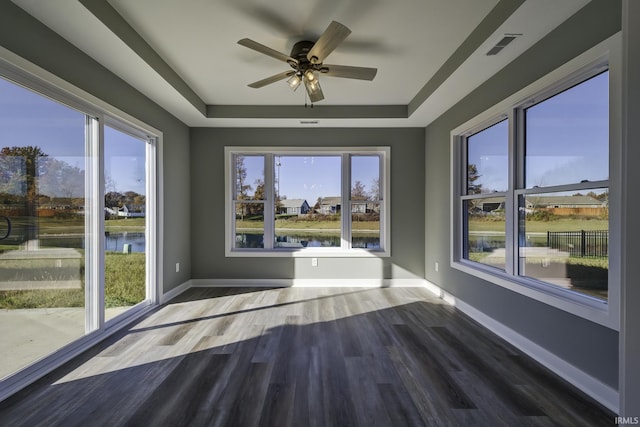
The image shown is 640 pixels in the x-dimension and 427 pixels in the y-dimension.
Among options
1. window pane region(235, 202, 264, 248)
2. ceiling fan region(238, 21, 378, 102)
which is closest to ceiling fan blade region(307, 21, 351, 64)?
ceiling fan region(238, 21, 378, 102)

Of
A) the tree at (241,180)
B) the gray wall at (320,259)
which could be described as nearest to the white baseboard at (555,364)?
the gray wall at (320,259)

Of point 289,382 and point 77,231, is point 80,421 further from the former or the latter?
point 77,231

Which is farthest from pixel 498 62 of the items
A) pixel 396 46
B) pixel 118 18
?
pixel 118 18

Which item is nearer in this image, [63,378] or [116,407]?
[116,407]

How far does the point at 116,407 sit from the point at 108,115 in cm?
256

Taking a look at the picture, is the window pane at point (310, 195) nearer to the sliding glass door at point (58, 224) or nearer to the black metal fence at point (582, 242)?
the sliding glass door at point (58, 224)

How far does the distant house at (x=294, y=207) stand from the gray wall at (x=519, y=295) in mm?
2067

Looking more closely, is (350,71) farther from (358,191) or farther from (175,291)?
(175,291)

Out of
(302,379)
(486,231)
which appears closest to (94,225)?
(302,379)

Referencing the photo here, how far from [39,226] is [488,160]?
4.19m

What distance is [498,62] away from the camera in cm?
278

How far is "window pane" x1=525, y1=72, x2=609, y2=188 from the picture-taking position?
2062 millimetres

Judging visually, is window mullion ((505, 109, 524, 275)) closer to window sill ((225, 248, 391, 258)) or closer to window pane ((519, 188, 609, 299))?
window pane ((519, 188, 609, 299))

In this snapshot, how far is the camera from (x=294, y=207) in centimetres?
505
